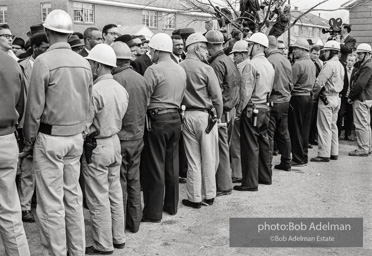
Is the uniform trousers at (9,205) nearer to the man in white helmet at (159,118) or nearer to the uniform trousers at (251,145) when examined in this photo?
the man in white helmet at (159,118)

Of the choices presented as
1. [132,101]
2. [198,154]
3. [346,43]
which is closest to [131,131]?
[132,101]

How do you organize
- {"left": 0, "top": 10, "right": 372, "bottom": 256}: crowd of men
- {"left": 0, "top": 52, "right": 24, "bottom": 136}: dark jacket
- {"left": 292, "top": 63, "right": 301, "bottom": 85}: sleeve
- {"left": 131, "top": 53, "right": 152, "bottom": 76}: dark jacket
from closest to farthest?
{"left": 0, "top": 52, "right": 24, "bottom": 136}: dark jacket
{"left": 0, "top": 10, "right": 372, "bottom": 256}: crowd of men
{"left": 131, "top": 53, "right": 152, "bottom": 76}: dark jacket
{"left": 292, "top": 63, "right": 301, "bottom": 85}: sleeve

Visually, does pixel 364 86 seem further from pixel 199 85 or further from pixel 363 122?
pixel 199 85

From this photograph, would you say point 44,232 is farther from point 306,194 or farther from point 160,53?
point 306,194

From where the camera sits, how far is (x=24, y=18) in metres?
36.2

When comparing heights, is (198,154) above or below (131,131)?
below

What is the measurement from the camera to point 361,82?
10.5 m

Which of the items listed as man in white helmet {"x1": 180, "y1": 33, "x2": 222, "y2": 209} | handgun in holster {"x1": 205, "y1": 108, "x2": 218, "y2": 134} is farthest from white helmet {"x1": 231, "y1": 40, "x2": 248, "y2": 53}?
handgun in holster {"x1": 205, "y1": 108, "x2": 218, "y2": 134}

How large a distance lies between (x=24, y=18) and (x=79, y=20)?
4847 millimetres

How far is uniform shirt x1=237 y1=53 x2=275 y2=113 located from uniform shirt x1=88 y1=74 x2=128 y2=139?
2944mm

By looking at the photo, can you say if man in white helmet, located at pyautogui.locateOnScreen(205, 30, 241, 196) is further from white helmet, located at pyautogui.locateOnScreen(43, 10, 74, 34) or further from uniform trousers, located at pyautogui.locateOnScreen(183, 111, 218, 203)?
white helmet, located at pyautogui.locateOnScreen(43, 10, 74, 34)

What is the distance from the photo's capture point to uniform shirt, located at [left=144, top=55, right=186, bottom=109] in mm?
6121

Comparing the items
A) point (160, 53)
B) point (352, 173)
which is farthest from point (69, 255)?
point (352, 173)

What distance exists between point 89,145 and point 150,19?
3506cm
